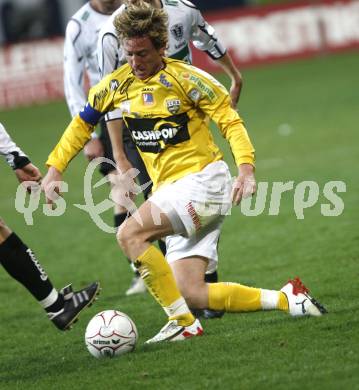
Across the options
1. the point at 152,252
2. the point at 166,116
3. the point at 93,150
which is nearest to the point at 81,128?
the point at 166,116

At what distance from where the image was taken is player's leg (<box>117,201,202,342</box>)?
5.80 m

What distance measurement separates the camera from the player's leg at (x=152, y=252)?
5.80 metres

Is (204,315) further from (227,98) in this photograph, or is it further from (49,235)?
(49,235)

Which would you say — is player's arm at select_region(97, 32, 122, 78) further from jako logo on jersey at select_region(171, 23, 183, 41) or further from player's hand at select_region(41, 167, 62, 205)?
player's hand at select_region(41, 167, 62, 205)

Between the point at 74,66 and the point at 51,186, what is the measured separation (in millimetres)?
2758

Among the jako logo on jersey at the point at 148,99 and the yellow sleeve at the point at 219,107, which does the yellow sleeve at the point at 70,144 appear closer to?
the jako logo on jersey at the point at 148,99

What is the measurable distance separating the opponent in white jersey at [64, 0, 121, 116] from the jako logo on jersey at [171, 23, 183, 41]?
1.41m

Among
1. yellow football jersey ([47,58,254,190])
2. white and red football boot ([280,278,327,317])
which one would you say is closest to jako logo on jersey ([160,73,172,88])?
yellow football jersey ([47,58,254,190])

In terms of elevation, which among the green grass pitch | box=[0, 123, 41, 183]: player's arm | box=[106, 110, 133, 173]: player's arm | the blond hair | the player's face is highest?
the blond hair

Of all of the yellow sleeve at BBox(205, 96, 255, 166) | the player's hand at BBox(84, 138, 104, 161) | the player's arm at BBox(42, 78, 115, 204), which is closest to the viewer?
the yellow sleeve at BBox(205, 96, 255, 166)

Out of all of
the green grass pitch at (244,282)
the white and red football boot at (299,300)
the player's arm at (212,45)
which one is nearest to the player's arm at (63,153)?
the green grass pitch at (244,282)

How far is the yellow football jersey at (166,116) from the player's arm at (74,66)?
2236 millimetres

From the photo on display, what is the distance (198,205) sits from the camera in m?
5.87

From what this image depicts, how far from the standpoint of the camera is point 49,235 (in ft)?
36.5
